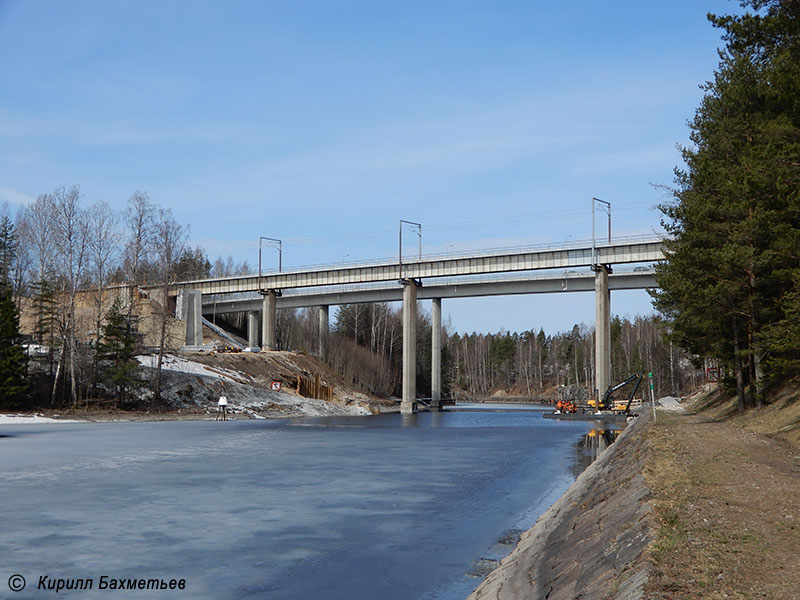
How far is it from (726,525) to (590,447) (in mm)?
28427

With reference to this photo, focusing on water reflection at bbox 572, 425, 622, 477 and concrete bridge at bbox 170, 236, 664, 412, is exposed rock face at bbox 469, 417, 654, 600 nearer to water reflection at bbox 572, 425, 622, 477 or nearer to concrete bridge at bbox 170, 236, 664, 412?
water reflection at bbox 572, 425, 622, 477

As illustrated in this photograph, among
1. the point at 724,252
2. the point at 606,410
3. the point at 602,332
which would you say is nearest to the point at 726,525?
the point at 724,252

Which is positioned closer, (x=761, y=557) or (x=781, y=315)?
(x=761, y=557)

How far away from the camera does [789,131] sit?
80.6ft

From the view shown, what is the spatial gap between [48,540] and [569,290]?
84236 mm

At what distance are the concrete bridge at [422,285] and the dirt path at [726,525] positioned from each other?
66.2 meters

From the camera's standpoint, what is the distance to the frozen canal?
11461 mm

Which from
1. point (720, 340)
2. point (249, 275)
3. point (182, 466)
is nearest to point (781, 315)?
point (720, 340)

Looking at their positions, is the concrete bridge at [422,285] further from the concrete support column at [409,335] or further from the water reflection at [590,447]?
the water reflection at [590,447]

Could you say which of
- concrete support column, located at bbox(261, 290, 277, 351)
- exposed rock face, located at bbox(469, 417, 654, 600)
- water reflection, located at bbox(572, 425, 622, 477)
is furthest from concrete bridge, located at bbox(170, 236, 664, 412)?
exposed rock face, located at bbox(469, 417, 654, 600)

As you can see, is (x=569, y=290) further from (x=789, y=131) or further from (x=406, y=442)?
(x=789, y=131)

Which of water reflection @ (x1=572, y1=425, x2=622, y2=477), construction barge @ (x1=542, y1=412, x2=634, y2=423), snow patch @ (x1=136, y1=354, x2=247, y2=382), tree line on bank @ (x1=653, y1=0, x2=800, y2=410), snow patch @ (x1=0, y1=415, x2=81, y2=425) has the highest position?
tree line on bank @ (x1=653, y1=0, x2=800, y2=410)

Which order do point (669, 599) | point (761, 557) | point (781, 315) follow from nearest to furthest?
point (669, 599), point (761, 557), point (781, 315)

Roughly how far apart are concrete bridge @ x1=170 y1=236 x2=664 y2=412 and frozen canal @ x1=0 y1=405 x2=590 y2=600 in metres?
52.6
